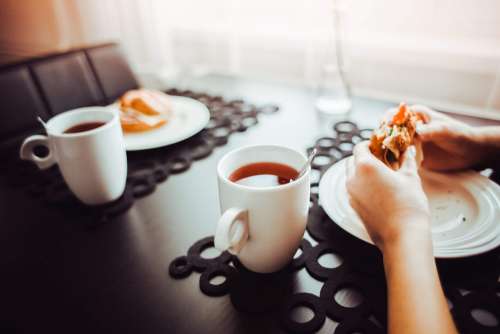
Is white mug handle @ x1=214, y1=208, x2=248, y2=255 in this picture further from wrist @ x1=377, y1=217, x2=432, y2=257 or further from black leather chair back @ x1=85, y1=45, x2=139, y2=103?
black leather chair back @ x1=85, y1=45, x2=139, y2=103

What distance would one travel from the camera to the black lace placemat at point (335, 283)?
37 cm

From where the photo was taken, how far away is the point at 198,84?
43.2 inches

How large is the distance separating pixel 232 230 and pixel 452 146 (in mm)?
427

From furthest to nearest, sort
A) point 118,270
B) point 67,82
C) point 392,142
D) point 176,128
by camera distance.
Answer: point 67,82 → point 176,128 → point 392,142 → point 118,270

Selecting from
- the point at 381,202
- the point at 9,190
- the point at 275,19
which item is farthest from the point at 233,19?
the point at 381,202

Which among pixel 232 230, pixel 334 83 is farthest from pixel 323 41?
pixel 232 230

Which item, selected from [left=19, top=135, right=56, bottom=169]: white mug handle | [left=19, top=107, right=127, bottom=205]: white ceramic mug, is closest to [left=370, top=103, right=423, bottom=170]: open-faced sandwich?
[left=19, top=107, right=127, bottom=205]: white ceramic mug

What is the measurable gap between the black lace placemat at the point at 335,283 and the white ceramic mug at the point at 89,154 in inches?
Answer: 7.4

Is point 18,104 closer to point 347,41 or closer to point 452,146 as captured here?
point 452,146

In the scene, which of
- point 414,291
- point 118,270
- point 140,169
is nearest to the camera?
point 414,291

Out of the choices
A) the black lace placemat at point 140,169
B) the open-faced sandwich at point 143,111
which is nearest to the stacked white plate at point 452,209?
the black lace placemat at point 140,169

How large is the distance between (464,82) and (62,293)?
146 centimetres

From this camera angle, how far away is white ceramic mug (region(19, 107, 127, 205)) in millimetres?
507

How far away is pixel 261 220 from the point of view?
1.23 feet
